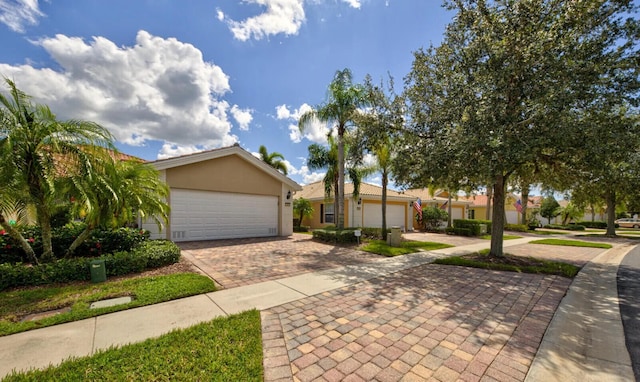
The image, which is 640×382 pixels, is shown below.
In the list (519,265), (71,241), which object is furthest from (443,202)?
(71,241)

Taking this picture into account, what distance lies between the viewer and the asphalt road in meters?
3.30

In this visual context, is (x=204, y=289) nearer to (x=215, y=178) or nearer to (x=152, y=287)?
(x=152, y=287)

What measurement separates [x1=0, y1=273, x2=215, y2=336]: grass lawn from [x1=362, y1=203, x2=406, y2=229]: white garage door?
53.4 ft

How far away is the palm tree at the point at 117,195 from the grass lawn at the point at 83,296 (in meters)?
1.55

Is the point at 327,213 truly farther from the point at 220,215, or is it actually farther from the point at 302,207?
the point at 220,215

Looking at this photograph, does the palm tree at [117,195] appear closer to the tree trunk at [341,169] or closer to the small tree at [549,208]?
the tree trunk at [341,169]

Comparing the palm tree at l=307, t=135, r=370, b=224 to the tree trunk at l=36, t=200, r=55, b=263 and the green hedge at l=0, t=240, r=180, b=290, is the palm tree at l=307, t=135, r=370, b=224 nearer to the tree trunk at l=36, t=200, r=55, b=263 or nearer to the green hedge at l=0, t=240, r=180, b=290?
the green hedge at l=0, t=240, r=180, b=290

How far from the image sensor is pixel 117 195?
236 inches

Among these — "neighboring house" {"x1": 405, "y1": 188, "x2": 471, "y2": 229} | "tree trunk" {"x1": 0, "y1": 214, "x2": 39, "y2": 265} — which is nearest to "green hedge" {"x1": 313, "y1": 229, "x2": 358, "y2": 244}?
"tree trunk" {"x1": 0, "y1": 214, "x2": 39, "y2": 265}

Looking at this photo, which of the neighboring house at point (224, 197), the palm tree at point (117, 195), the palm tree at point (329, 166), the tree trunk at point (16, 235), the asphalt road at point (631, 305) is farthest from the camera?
the palm tree at point (329, 166)

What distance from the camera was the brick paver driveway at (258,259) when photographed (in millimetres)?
6541

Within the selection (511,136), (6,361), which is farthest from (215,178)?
(511,136)

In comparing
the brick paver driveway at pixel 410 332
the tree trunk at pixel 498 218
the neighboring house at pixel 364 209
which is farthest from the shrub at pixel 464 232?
the brick paver driveway at pixel 410 332

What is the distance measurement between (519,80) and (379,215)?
51.4 ft
